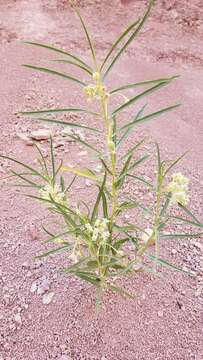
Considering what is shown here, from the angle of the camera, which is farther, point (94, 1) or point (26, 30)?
point (94, 1)

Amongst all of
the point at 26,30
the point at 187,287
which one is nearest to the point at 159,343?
the point at 187,287

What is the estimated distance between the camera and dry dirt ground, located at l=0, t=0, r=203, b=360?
1256 mm

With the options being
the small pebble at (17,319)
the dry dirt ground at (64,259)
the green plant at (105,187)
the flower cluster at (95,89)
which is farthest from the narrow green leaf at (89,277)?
the flower cluster at (95,89)

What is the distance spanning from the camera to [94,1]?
3.46m

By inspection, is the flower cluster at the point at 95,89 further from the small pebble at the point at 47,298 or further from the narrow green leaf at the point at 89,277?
the small pebble at the point at 47,298

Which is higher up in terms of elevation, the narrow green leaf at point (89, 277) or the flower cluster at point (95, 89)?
the flower cluster at point (95, 89)

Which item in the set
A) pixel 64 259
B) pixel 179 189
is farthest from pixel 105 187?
pixel 64 259

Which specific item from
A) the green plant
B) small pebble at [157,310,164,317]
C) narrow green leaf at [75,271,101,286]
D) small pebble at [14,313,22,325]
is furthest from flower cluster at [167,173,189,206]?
small pebble at [14,313,22,325]

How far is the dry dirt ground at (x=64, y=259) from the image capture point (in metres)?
1.26

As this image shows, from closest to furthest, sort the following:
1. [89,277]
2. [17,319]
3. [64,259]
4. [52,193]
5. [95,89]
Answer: [95,89] → [52,193] → [89,277] → [17,319] → [64,259]

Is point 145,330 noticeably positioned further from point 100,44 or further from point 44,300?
point 100,44

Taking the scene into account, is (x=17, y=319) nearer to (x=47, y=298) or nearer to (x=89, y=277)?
(x=47, y=298)

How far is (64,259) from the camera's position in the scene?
57.7 inches

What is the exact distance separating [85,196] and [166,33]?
2.00 metres
